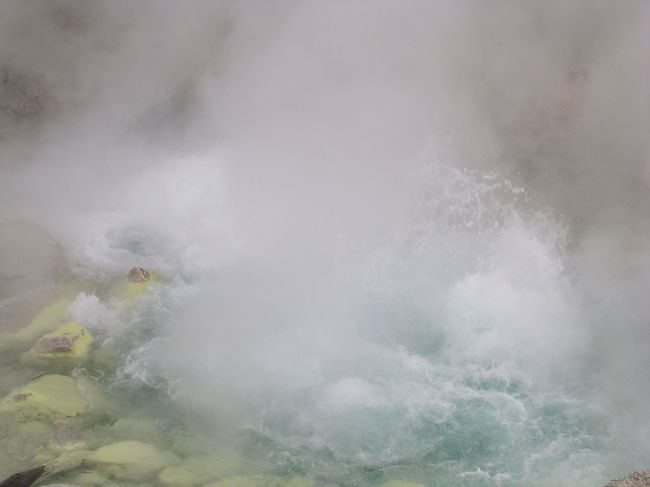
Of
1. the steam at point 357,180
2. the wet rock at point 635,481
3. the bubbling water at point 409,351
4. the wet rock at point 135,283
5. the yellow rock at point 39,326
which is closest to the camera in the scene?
the wet rock at point 635,481

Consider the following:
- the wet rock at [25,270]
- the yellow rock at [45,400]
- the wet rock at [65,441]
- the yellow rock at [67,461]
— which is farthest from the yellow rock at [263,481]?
the wet rock at [25,270]

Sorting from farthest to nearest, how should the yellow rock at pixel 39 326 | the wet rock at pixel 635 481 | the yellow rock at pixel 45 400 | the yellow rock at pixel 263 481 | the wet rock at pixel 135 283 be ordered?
the wet rock at pixel 135 283 < the yellow rock at pixel 39 326 < the yellow rock at pixel 45 400 < the yellow rock at pixel 263 481 < the wet rock at pixel 635 481

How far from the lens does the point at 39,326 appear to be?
270 inches

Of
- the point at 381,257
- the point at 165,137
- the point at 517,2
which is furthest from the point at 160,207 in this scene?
the point at 517,2

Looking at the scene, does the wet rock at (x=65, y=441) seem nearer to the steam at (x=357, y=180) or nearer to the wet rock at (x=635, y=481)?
the steam at (x=357, y=180)

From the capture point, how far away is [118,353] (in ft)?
21.6

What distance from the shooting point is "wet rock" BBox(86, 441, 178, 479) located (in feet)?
16.5

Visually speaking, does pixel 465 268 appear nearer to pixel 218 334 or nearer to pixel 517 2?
pixel 218 334

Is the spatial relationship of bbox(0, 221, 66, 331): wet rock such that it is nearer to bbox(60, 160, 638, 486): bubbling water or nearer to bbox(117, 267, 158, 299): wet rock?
bbox(60, 160, 638, 486): bubbling water

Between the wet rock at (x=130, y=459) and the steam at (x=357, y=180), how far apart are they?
853 mm

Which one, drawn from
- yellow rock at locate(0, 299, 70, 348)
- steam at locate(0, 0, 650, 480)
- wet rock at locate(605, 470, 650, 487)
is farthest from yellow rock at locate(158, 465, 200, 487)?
wet rock at locate(605, 470, 650, 487)

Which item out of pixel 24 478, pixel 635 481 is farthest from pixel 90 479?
pixel 635 481

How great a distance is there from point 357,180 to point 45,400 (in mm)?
5006

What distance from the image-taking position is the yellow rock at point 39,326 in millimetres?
6623
